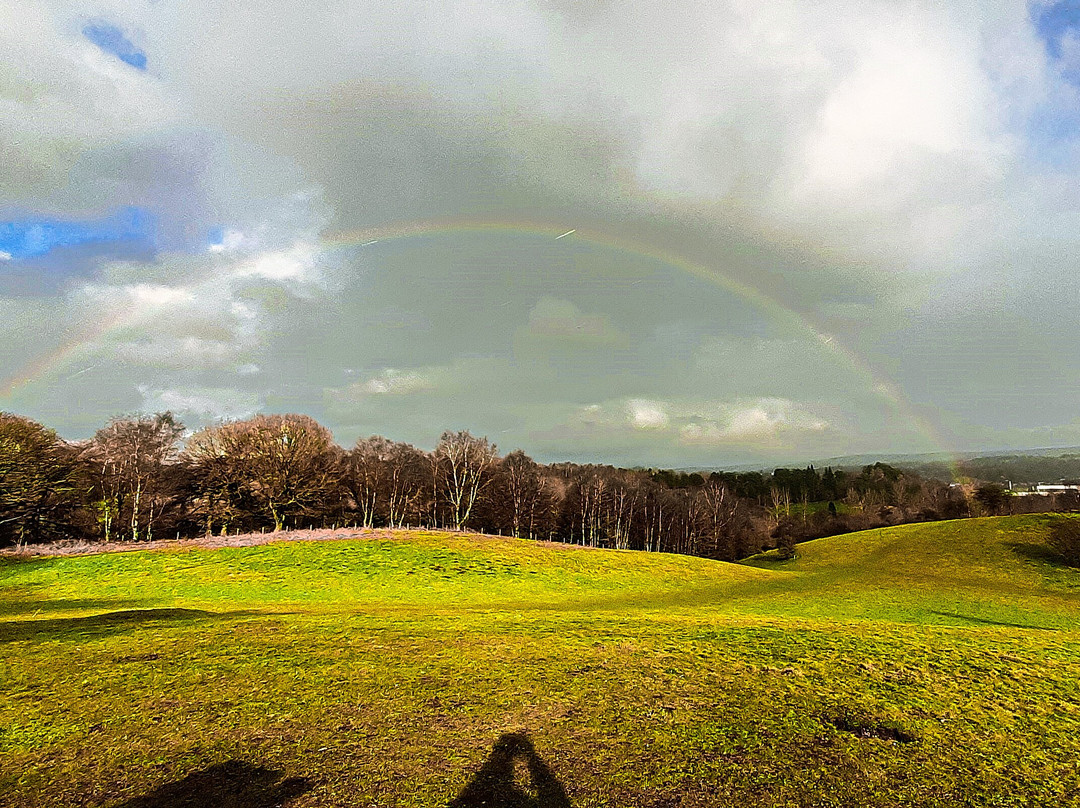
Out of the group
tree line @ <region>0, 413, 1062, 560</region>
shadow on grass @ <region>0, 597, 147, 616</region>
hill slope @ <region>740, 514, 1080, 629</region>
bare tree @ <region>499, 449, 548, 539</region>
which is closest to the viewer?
shadow on grass @ <region>0, 597, 147, 616</region>

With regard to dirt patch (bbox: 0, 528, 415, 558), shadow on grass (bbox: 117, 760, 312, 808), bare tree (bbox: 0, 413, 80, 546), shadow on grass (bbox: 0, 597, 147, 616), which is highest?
bare tree (bbox: 0, 413, 80, 546)

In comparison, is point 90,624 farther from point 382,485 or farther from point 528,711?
point 382,485

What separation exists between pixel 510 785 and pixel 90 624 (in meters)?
15.9

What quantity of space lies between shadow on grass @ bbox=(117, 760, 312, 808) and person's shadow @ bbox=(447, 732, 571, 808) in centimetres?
225

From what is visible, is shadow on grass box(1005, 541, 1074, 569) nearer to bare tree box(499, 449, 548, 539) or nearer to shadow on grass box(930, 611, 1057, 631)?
shadow on grass box(930, 611, 1057, 631)

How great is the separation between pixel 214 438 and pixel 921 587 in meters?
66.7

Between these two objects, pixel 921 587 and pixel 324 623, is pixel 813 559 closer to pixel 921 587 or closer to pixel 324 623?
pixel 921 587

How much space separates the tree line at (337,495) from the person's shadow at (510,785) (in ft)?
185

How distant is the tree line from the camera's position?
56469 mm

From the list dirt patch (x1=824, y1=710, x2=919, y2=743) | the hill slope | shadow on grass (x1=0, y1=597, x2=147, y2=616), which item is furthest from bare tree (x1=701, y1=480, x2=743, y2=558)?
dirt patch (x1=824, y1=710, x2=919, y2=743)

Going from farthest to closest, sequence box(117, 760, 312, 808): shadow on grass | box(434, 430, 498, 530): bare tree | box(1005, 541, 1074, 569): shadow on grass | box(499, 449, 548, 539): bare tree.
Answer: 1. box(499, 449, 548, 539): bare tree
2. box(434, 430, 498, 530): bare tree
3. box(1005, 541, 1074, 569): shadow on grass
4. box(117, 760, 312, 808): shadow on grass

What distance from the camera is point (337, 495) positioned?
3073 inches

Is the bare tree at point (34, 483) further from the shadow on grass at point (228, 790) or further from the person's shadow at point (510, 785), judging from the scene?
the person's shadow at point (510, 785)

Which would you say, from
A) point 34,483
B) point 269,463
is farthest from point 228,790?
point 34,483
